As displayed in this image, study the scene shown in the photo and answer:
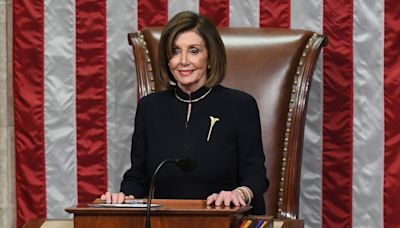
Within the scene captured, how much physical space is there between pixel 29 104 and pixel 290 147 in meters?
1.27

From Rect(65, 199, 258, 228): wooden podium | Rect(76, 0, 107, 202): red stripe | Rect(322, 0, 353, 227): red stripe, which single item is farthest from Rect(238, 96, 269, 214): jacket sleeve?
Rect(76, 0, 107, 202): red stripe

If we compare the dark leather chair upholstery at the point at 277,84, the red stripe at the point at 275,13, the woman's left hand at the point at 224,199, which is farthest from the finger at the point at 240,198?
the red stripe at the point at 275,13

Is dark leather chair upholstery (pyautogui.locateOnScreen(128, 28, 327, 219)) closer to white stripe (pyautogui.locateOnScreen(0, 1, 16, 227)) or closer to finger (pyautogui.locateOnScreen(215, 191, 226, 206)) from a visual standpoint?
white stripe (pyautogui.locateOnScreen(0, 1, 16, 227))

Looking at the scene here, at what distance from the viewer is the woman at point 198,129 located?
3.12 metres

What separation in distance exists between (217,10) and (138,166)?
3.42ft

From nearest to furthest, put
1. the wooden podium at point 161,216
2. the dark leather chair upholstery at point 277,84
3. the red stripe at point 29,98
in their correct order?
the wooden podium at point 161,216
the dark leather chair upholstery at point 277,84
the red stripe at point 29,98

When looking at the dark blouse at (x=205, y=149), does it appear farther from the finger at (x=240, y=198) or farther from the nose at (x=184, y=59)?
the finger at (x=240, y=198)

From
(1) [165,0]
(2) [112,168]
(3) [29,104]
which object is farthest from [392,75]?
(3) [29,104]

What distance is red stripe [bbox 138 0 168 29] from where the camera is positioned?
4008mm

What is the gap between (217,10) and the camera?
3977 millimetres

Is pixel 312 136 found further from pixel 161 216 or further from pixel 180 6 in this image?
pixel 161 216

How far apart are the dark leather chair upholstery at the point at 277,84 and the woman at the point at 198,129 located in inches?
13.9

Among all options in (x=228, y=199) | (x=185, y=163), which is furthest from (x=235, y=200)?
(x=185, y=163)

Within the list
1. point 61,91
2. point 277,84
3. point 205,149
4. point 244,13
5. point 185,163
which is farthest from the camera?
point 61,91
